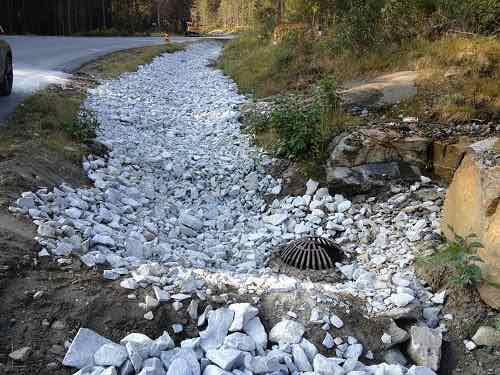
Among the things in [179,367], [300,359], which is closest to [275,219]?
[300,359]

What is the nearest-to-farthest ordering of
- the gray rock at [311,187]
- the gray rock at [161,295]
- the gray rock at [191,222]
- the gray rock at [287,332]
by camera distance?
the gray rock at [287,332], the gray rock at [161,295], the gray rock at [191,222], the gray rock at [311,187]

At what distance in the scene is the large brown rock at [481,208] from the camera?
13.3 feet

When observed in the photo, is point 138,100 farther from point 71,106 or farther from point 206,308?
point 206,308

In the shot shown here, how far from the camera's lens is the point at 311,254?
5.10 meters

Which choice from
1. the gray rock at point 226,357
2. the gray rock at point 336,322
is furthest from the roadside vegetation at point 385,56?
the gray rock at point 226,357

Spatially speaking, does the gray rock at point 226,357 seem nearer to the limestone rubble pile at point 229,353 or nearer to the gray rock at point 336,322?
the limestone rubble pile at point 229,353

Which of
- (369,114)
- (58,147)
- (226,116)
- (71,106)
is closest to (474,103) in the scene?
(369,114)

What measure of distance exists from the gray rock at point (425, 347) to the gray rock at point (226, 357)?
139 centimetres

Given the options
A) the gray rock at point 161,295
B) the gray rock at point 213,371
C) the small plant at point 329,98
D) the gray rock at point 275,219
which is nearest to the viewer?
the gray rock at point 213,371

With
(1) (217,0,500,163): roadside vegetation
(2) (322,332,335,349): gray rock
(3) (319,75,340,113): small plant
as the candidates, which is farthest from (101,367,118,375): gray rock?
(3) (319,75,340,113): small plant

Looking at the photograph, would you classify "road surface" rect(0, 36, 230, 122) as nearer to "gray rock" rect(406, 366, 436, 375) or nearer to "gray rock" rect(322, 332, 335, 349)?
"gray rock" rect(322, 332, 335, 349)

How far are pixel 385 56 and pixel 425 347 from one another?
7367 mm

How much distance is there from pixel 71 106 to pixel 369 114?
5.06 m

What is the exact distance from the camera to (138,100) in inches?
425
